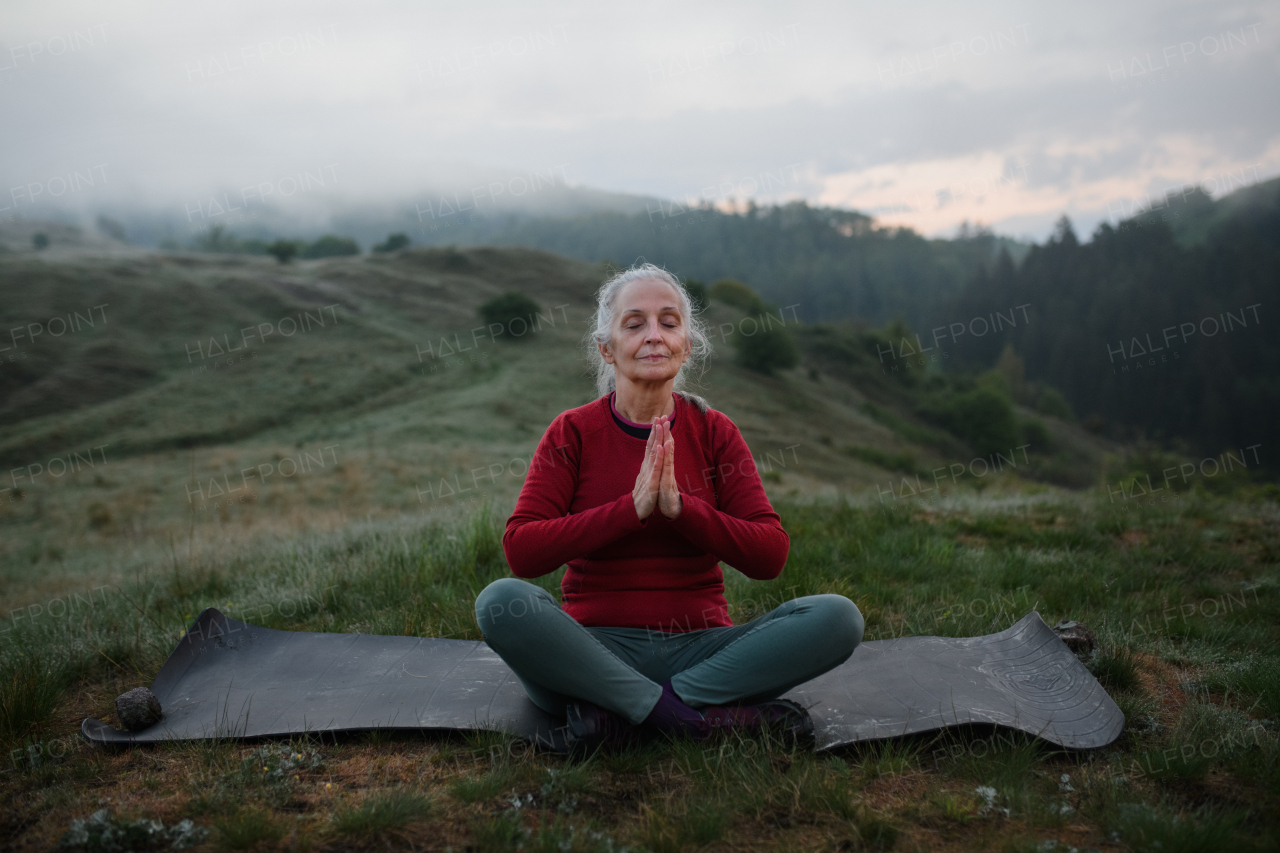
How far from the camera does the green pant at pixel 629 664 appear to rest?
258 cm

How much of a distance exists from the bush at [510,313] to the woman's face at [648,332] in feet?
149

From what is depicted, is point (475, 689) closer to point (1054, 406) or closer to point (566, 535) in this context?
point (566, 535)

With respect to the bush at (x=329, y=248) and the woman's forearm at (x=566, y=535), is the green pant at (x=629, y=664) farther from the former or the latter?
the bush at (x=329, y=248)

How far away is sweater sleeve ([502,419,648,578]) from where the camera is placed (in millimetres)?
2625

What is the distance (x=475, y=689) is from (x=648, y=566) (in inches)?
42.2

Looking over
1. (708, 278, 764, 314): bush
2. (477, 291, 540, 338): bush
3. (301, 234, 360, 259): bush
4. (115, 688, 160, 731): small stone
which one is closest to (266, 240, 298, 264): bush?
(301, 234, 360, 259): bush

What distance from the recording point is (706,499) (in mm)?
3061

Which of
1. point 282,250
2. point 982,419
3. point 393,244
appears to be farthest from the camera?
point 393,244

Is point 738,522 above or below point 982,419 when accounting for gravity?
above

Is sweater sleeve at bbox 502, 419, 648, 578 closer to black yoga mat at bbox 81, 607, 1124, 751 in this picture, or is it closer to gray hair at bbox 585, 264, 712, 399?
gray hair at bbox 585, 264, 712, 399

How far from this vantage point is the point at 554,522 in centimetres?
269

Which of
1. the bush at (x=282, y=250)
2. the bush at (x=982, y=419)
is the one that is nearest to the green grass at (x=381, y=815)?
the bush at (x=982, y=419)

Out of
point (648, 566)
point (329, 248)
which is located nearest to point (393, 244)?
point (329, 248)

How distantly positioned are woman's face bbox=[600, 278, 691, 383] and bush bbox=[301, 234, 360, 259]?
269 feet
